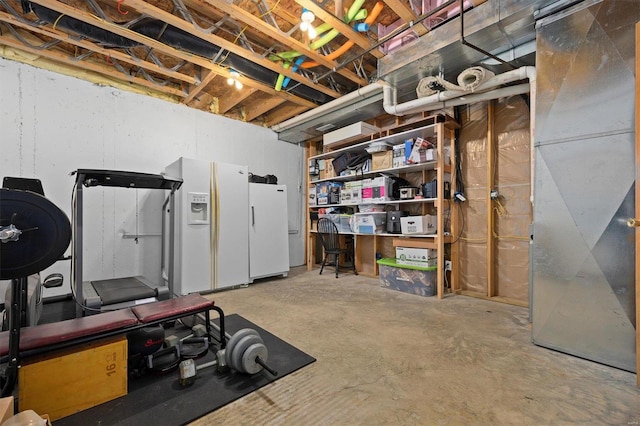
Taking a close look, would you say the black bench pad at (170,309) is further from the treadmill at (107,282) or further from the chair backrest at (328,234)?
the chair backrest at (328,234)

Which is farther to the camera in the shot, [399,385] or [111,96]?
[111,96]

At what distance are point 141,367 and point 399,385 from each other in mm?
1673

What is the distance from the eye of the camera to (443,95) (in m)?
3.33

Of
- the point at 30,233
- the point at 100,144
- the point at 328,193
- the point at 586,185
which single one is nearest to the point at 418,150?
the point at 328,193

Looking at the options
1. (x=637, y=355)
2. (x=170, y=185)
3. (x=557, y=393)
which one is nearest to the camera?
(x=557, y=393)

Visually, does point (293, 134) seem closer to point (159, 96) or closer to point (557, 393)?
point (159, 96)

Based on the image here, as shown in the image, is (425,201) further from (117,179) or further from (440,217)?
(117,179)

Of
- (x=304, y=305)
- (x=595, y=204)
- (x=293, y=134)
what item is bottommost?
(x=304, y=305)

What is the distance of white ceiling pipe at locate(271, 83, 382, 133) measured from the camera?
12.5ft

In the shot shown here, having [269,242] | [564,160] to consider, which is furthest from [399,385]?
[269,242]

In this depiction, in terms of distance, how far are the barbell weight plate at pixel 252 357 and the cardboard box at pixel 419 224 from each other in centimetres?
266

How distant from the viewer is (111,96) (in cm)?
374

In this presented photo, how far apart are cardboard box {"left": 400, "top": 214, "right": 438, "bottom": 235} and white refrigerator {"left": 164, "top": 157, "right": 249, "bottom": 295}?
92.7 inches

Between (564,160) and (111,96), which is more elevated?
(111,96)
